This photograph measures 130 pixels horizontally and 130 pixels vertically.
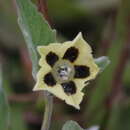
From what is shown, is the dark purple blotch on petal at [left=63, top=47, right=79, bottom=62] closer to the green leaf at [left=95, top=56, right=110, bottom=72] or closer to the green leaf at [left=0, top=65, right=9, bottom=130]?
the green leaf at [left=95, top=56, right=110, bottom=72]

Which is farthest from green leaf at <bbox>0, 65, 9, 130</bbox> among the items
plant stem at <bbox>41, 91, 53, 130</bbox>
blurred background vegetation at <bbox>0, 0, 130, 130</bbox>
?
blurred background vegetation at <bbox>0, 0, 130, 130</bbox>

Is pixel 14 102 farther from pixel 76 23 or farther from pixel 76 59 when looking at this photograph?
pixel 76 59

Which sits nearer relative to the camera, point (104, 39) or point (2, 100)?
point (2, 100)

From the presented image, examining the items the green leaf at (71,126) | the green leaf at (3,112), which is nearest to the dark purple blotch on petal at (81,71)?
the green leaf at (71,126)

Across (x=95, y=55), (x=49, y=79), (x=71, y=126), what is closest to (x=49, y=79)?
(x=49, y=79)

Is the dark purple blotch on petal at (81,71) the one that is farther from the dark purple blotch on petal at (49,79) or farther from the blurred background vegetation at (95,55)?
the blurred background vegetation at (95,55)

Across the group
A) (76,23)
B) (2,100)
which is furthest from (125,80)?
(2,100)
